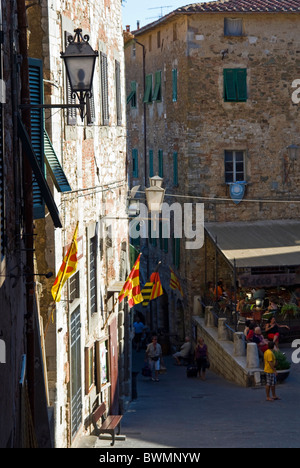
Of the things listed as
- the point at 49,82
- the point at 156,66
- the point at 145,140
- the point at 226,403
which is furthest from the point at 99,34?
the point at 145,140

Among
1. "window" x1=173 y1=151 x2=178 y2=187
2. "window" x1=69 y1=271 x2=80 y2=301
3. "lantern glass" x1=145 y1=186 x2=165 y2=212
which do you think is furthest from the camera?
"window" x1=173 y1=151 x2=178 y2=187

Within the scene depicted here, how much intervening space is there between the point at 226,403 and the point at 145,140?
18.0 meters

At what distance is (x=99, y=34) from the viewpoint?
16812mm

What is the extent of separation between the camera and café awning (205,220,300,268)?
80.0ft

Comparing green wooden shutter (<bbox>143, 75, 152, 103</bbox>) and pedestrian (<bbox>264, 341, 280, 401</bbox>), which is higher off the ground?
green wooden shutter (<bbox>143, 75, 152, 103</bbox>)

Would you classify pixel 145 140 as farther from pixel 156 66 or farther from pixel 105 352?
pixel 105 352

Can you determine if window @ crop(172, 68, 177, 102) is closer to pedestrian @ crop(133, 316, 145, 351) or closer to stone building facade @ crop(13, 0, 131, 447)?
pedestrian @ crop(133, 316, 145, 351)

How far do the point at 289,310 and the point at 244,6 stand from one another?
10.1m

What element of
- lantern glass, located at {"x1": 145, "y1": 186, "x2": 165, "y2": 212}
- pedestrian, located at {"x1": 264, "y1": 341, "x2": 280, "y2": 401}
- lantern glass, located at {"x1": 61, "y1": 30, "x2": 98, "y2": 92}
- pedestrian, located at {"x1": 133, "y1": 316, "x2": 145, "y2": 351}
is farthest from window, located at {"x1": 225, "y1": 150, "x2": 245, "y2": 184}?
lantern glass, located at {"x1": 61, "y1": 30, "x2": 98, "y2": 92}

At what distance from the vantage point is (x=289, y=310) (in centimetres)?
2388

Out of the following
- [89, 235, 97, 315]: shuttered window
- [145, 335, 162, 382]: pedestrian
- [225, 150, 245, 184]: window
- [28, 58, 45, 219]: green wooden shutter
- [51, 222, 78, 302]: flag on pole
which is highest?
[28, 58, 45, 219]: green wooden shutter

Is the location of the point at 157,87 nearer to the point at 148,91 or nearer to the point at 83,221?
the point at 148,91

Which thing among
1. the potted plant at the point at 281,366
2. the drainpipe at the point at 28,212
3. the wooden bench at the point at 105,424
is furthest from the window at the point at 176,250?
the drainpipe at the point at 28,212

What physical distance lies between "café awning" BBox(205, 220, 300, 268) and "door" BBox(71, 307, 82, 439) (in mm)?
10207
